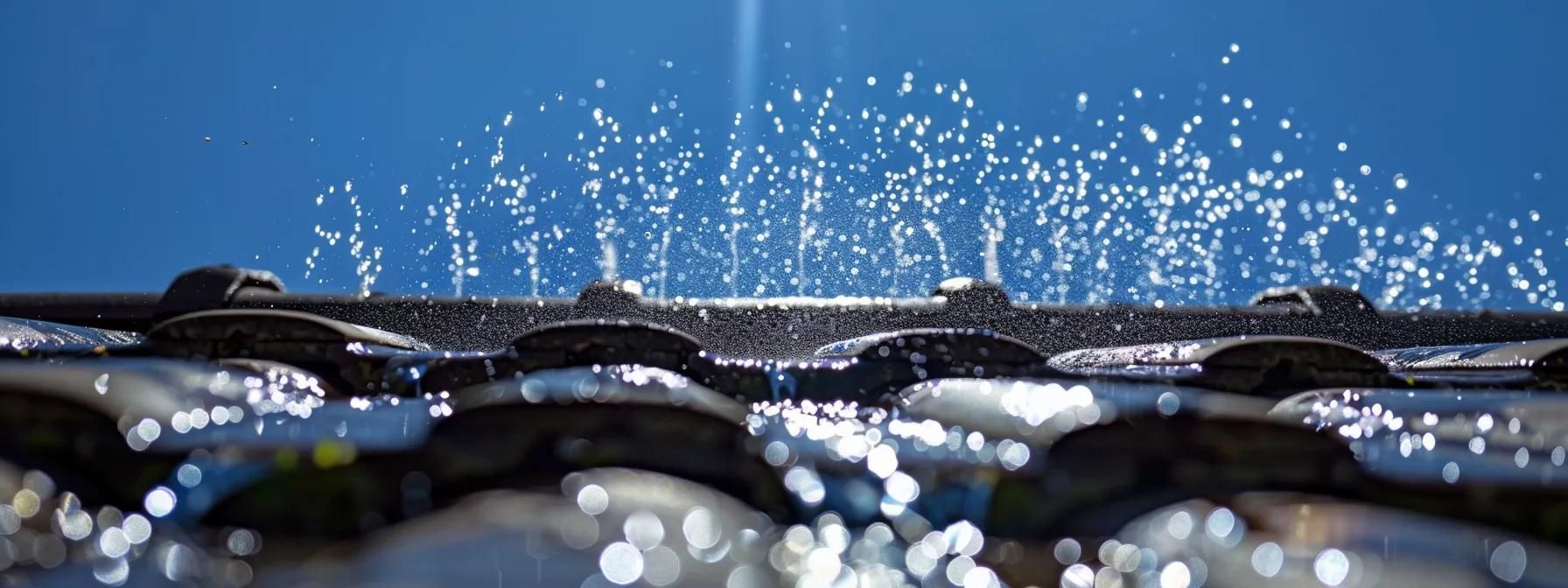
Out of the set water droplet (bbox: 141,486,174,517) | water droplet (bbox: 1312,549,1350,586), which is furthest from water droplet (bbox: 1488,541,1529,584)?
water droplet (bbox: 141,486,174,517)

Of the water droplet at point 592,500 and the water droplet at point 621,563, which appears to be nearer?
the water droplet at point 621,563

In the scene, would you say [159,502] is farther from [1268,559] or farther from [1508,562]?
[1508,562]

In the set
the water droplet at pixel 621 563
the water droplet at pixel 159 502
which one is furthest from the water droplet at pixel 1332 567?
the water droplet at pixel 159 502

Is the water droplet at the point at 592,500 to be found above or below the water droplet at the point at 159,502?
above

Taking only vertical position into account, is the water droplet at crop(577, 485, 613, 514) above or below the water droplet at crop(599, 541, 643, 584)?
above

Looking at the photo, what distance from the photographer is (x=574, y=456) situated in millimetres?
990

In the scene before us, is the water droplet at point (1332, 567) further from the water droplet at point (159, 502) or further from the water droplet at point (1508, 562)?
the water droplet at point (159, 502)

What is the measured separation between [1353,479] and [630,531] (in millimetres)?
732

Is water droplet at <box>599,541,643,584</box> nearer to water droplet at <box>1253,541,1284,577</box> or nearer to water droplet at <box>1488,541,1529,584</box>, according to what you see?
water droplet at <box>1253,541,1284,577</box>

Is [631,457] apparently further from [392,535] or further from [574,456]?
[392,535]

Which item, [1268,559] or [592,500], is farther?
[592,500]

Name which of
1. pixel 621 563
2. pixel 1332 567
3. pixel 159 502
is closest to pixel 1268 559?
pixel 1332 567

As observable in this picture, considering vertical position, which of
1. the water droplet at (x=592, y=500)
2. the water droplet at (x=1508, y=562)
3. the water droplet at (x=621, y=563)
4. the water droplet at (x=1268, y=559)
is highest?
the water droplet at (x=592, y=500)

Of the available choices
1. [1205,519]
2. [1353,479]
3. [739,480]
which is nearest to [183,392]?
[739,480]
